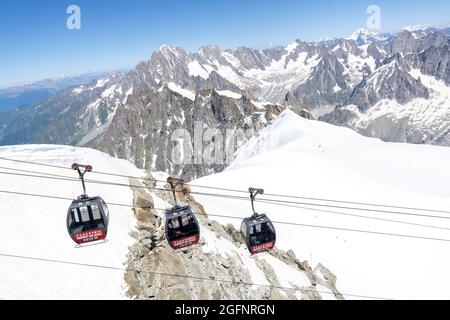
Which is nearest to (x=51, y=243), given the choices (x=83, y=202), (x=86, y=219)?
(x=86, y=219)

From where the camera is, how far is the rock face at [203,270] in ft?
81.2

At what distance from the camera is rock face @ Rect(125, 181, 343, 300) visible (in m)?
24.8

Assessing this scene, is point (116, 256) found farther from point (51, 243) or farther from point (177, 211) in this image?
point (177, 211)

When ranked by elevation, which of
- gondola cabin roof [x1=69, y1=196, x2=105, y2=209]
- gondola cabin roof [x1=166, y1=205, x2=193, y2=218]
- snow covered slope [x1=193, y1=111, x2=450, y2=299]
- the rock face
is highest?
gondola cabin roof [x1=69, y1=196, x2=105, y2=209]

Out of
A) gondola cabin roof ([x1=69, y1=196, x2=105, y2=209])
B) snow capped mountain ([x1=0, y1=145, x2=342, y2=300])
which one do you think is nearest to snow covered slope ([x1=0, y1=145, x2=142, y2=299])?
snow capped mountain ([x1=0, y1=145, x2=342, y2=300])

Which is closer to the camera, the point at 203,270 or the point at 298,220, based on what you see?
the point at 203,270

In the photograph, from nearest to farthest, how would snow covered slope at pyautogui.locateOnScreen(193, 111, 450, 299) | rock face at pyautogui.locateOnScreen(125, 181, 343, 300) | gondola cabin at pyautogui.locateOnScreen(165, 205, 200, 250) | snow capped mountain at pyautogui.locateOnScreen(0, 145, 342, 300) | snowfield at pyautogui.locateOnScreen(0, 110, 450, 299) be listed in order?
snow capped mountain at pyautogui.locateOnScreen(0, 145, 342, 300)
gondola cabin at pyautogui.locateOnScreen(165, 205, 200, 250)
snowfield at pyautogui.locateOnScreen(0, 110, 450, 299)
rock face at pyautogui.locateOnScreen(125, 181, 343, 300)
snow covered slope at pyautogui.locateOnScreen(193, 111, 450, 299)

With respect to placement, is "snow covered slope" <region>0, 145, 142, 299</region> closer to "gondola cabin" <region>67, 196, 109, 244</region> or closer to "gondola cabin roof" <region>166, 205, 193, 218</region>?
"gondola cabin" <region>67, 196, 109, 244</region>

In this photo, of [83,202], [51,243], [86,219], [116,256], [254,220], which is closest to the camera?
[83,202]

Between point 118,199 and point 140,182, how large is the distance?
4944mm

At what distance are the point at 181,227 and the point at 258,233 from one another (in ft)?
18.6

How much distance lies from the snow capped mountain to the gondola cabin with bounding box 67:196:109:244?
8.67ft

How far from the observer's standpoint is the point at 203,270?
2753cm

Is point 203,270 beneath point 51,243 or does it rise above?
beneath
